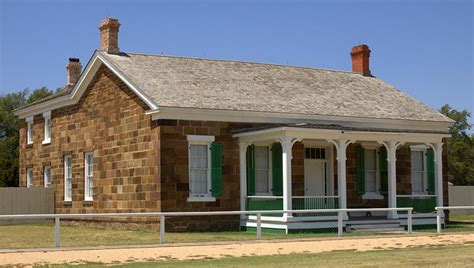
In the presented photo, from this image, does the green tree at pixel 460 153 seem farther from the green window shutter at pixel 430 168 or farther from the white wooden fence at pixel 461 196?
the green window shutter at pixel 430 168

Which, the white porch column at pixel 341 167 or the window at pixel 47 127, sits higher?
the window at pixel 47 127

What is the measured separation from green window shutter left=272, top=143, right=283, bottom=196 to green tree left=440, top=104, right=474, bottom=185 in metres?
38.1

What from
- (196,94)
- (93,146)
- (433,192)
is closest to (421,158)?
(433,192)

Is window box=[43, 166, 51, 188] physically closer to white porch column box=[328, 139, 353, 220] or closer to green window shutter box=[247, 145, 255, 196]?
green window shutter box=[247, 145, 255, 196]

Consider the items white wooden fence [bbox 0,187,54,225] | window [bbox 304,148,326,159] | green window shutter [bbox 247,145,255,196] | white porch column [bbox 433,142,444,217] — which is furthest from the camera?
white wooden fence [bbox 0,187,54,225]

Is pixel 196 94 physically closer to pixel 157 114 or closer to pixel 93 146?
pixel 157 114

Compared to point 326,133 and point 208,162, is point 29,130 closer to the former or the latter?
point 208,162

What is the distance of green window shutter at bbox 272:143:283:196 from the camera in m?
27.0

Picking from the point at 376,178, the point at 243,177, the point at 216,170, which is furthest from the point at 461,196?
the point at 216,170

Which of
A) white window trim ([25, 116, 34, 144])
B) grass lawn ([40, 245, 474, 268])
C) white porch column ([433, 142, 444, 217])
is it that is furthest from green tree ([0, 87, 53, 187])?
grass lawn ([40, 245, 474, 268])

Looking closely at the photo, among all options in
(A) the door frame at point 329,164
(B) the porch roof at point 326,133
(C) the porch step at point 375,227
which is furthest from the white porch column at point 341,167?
(A) the door frame at point 329,164

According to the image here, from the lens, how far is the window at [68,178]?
32031mm

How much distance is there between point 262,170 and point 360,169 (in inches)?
160

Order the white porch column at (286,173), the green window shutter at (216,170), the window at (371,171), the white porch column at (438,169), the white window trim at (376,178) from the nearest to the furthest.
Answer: the white porch column at (286,173)
the green window shutter at (216,170)
the white porch column at (438,169)
the white window trim at (376,178)
the window at (371,171)
